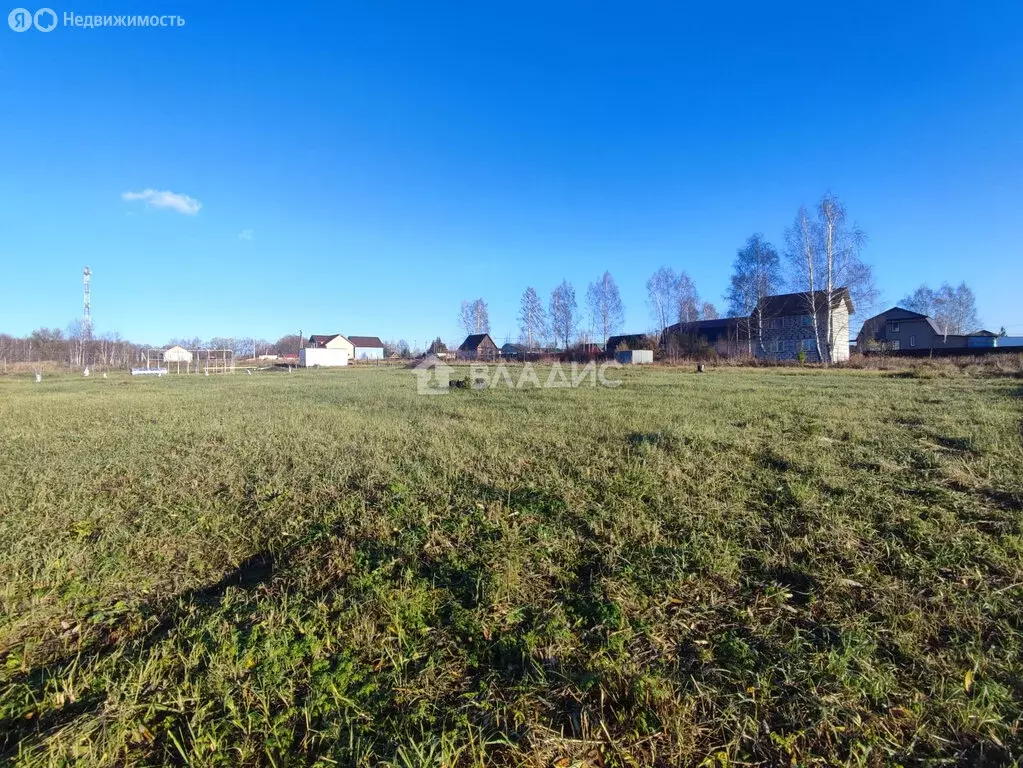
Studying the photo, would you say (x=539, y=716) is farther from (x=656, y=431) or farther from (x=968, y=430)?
(x=968, y=430)

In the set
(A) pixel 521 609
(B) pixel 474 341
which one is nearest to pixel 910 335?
(B) pixel 474 341

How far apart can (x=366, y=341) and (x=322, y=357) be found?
1831cm

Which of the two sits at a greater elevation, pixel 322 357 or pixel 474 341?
pixel 474 341

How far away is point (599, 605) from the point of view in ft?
8.30

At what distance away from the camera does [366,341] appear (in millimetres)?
76375

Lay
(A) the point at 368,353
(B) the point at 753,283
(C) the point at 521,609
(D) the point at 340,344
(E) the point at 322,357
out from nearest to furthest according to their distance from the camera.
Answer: (C) the point at 521,609
(B) the point at 753,283
(E) the point at 322,357
(D) the point at 340,344
(A) the point at 368,353

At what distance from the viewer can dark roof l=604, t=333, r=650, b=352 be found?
4053cm

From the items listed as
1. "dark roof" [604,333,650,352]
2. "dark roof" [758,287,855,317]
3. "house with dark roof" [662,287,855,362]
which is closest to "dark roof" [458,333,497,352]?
"dark roof" [604,333,650,352]

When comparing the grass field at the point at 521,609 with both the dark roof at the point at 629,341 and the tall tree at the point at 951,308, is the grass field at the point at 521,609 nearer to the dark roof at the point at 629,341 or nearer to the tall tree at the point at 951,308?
the dark roof at the point at 629,341

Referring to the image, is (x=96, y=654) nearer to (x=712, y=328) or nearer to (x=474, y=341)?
(x=712, y=328)

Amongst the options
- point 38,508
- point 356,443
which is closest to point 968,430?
point 356,443

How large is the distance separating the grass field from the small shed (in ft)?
103

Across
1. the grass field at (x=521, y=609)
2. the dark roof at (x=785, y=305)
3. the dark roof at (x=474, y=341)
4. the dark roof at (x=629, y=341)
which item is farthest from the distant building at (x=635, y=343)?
the grass field at (x=521, y=609)

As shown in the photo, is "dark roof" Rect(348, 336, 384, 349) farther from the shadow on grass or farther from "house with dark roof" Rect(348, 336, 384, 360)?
the shadow on grass
